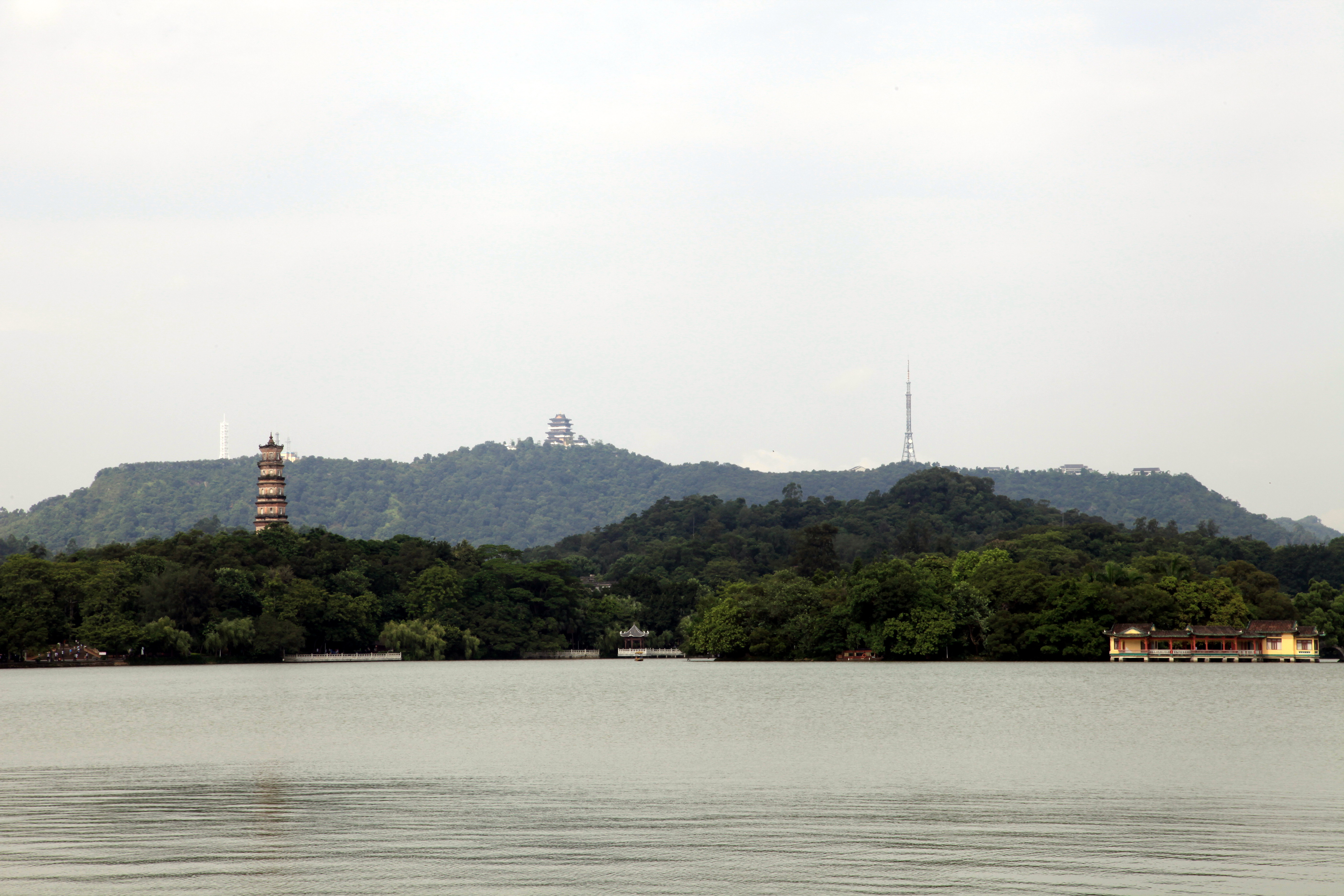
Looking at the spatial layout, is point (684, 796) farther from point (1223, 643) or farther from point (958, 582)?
point (1223, 643)

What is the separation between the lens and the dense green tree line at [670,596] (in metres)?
87.4

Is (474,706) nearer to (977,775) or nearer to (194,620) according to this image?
(977,775)

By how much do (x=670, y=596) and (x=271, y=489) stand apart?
138 feet

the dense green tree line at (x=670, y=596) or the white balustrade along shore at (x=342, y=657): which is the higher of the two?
the dense green tree line at (x=670, y=596)

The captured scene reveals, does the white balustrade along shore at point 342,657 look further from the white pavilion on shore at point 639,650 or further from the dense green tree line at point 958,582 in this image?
the dense green tree line at point 958,582

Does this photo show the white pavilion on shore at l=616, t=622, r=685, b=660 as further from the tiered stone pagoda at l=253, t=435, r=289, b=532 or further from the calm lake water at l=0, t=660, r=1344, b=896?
the calm lake water at l=0, t=660, r=1344, b=896

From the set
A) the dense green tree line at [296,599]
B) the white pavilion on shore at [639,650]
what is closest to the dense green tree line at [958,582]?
the white pavilion on shore at [639,650]

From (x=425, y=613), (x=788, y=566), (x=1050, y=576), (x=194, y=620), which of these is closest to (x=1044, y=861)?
(x=1050, y=576)

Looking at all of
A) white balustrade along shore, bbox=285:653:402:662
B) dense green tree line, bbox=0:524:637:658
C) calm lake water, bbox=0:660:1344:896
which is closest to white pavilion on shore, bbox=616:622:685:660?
dense green tree line, bbox=0:524:637:658

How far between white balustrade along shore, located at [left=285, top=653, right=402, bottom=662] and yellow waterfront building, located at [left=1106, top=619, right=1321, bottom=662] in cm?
5320

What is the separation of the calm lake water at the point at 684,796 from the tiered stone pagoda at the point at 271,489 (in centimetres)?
8017

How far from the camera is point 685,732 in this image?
125 feet

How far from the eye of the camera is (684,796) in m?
24.2

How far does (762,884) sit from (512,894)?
9.72ft
